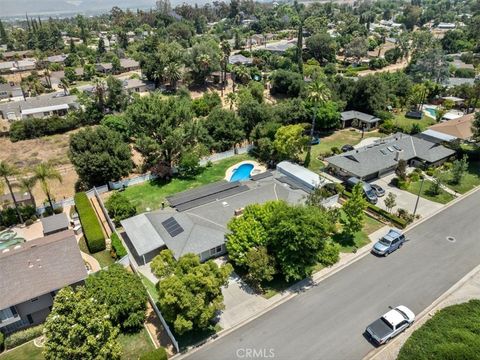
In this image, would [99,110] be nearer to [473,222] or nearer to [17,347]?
[17,347]

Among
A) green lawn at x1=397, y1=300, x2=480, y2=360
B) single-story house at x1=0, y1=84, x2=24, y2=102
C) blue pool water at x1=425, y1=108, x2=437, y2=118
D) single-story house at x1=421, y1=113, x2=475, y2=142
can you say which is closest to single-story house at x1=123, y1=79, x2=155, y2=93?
single-story house at x1=0, y1=84, x2=24, y2=102

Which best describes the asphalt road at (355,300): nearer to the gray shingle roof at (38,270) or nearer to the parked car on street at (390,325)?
the parked car on street at (390,325)

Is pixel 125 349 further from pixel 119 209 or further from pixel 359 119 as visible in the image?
pixel 359 119

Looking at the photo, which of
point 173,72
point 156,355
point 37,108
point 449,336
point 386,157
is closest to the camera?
point 156,355

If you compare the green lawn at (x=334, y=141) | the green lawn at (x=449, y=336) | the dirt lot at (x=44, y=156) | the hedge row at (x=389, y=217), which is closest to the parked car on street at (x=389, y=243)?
the hedge row at (x=389, y=217)

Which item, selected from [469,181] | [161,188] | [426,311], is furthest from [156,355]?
[469,181]

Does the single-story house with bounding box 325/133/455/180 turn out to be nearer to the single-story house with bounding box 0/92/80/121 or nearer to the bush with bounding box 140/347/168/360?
the bush with bounding box 140/347/168/360
